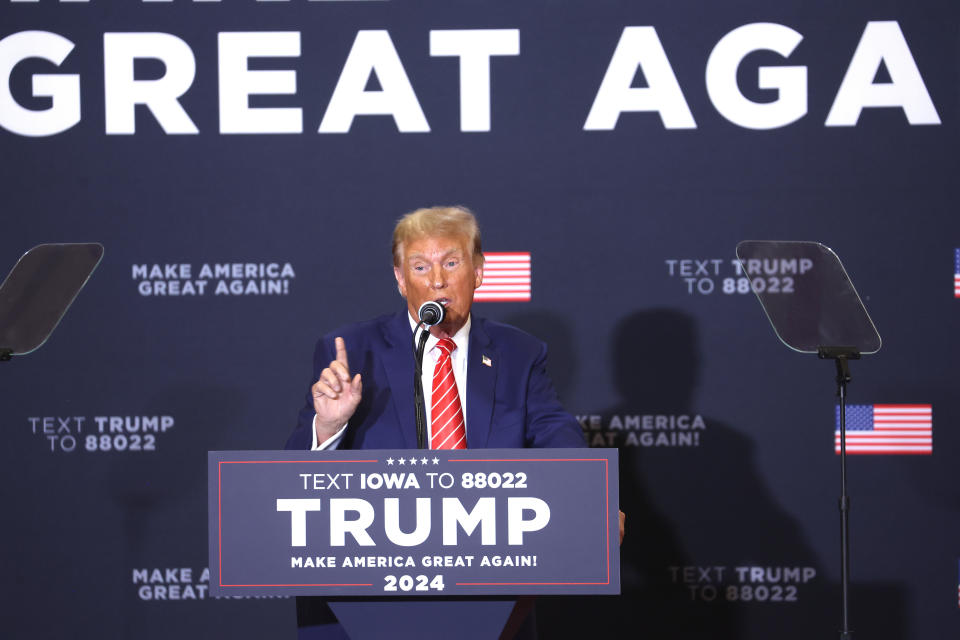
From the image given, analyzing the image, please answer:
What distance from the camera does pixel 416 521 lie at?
5.81 feet

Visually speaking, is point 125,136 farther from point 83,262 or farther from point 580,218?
point 580,218

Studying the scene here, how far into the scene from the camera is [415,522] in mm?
1771

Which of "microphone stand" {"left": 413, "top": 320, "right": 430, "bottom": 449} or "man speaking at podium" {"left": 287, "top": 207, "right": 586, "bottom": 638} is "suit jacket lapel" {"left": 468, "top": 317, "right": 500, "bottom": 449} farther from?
"microphone stand" {"left": 413, "top": 320, "right": 430, "bottom": 449}

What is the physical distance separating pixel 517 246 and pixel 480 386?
139 cm

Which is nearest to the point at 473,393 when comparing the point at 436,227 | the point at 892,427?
the point at 436,227

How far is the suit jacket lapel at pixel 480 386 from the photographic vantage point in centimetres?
229

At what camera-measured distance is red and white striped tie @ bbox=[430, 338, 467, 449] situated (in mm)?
2264

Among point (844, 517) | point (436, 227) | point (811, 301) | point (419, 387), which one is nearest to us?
point (419, 387)

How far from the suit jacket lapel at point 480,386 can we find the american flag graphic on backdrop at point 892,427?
181 cm

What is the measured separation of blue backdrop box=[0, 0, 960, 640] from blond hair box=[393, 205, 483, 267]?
1190mm

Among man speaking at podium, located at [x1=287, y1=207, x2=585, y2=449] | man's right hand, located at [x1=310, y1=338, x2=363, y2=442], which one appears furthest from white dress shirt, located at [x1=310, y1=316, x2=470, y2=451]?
man's right hand, located at [x1=310, y1=338, x2=363, y2=442]

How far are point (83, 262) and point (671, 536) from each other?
7.55 feet

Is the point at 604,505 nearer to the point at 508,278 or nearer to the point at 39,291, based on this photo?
the point at 39,291

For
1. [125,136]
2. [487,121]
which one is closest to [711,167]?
[487,121]
